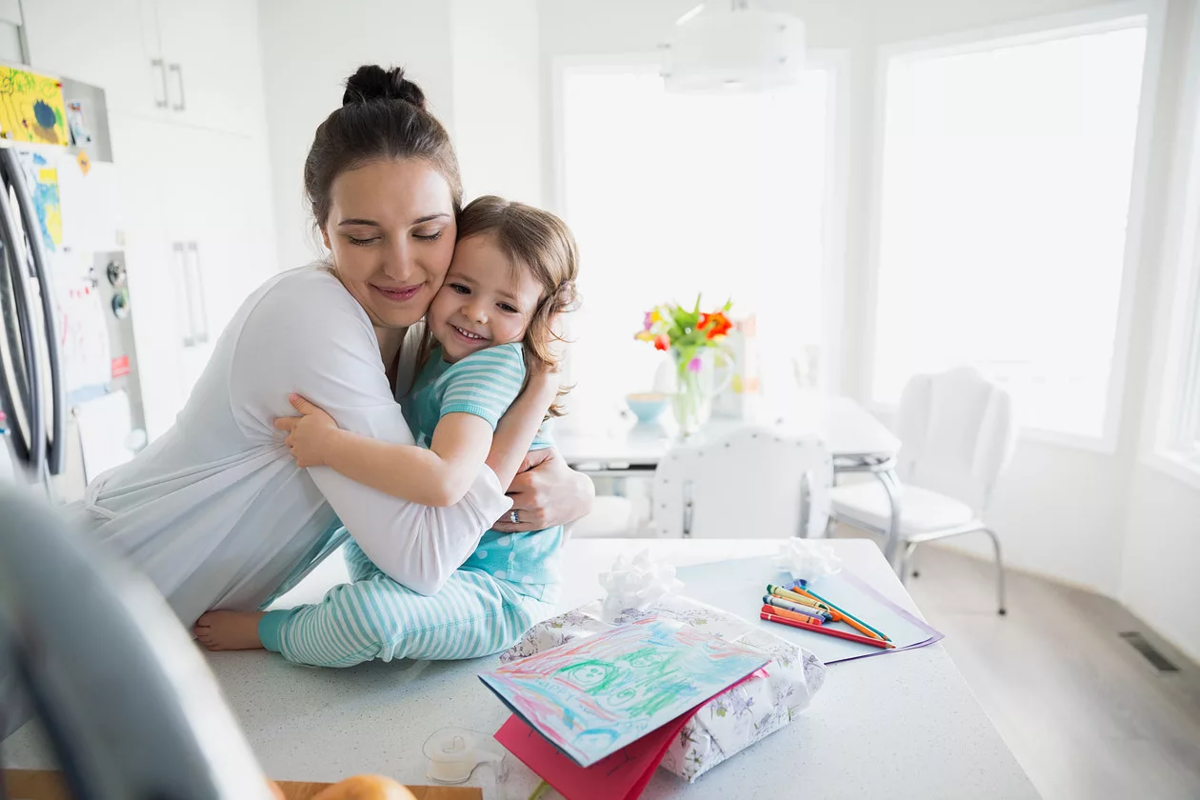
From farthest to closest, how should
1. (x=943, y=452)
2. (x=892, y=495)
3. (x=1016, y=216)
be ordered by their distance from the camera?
(x=1016, y=216) → (x=943, y=452) → (x=892, y=495)

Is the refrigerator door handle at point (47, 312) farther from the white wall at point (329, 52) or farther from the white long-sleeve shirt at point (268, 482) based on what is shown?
the white wall at point (329, 52)

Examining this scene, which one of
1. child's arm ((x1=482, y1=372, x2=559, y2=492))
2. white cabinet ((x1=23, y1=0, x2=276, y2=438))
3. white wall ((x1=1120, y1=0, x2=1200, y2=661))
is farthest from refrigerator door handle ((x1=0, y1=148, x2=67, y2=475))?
white wall ((x1=1120, y1=0, x2=1200, y2=661))

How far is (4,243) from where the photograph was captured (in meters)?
1.82

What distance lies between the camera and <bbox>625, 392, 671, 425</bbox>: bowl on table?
2795 millimetres

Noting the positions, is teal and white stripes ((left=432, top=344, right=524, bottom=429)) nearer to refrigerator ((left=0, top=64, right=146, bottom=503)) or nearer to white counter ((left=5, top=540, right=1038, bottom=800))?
white counter ((left=5, top=540, right=1038, bottom=800))

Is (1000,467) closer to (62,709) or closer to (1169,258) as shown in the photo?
(1169,258)

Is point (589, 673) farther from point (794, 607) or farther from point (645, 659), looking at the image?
point (794, 607)

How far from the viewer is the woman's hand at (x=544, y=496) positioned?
1207 millimetres

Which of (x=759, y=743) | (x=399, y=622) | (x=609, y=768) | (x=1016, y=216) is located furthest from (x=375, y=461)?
(x=1016, y=216)

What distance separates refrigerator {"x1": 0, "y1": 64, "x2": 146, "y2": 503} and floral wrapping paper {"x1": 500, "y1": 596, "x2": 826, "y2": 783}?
4.17 ft

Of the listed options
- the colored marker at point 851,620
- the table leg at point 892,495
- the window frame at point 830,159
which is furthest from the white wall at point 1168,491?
the colored marker at point 851,620

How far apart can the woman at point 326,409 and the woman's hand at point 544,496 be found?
0.09 metres

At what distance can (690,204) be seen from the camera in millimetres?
3998

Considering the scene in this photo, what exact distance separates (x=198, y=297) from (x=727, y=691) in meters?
2.55
